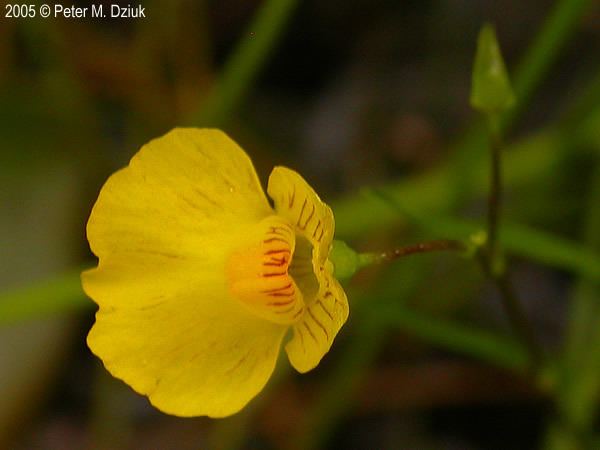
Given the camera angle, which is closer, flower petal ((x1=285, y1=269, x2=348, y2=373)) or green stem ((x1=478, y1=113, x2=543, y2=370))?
flower petal ((x1=285, y1=269, x2=348, y2=373))

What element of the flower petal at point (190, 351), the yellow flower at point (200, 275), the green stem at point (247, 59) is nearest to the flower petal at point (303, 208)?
the yellow flower at point (200, 275)

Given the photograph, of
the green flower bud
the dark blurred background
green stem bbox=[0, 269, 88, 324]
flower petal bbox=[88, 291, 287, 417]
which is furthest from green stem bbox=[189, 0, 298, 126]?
flower petal bbox=[88, 291, 287, 417]

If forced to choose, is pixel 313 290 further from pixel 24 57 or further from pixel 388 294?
pixel 24 57

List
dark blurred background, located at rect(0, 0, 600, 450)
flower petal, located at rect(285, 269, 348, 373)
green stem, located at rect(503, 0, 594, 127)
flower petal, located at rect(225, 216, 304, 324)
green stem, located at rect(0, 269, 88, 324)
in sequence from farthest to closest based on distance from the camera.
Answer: dark blurred background, located at rect(0, 0, 600, 450), green stem, located at rect(0, 269, 88, 324), green stem, located at rect(503, 0, 594, 127), flower petal, located at rect(225, 216, 304, 324), flower petal, located at rect(285, 269, 348, 373)

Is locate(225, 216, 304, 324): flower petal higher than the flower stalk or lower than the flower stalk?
lower

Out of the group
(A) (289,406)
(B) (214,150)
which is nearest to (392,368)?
(A) (289,406)

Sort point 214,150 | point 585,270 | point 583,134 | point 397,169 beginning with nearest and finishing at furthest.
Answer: point 214,150 < point 585,270 < point 583,134 < point 397,169

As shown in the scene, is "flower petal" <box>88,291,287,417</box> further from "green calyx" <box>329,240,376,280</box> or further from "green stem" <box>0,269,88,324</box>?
"green stem" <box>0,269,88,324</box>

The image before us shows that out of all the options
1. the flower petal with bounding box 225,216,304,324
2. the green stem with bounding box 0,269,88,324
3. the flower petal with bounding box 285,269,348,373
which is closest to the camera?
the flower petal with bounding box 285,269,348,373

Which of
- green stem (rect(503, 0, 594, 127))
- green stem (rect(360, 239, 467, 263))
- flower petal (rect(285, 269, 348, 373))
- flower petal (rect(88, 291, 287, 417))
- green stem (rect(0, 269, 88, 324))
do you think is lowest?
green stem (rect(0, 269, 88, 324))
